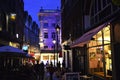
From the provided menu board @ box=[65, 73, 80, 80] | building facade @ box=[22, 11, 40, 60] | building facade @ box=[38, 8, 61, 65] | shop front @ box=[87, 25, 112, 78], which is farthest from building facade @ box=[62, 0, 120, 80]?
building facade @ box=[38, 8, 61, 65]

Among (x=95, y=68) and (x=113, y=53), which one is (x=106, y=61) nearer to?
(x=113, y=53)

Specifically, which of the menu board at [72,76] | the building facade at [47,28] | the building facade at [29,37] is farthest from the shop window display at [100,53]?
the building facade at [47,28]

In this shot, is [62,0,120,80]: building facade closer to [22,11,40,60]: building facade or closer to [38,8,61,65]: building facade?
[22,11,40,60]: building facade

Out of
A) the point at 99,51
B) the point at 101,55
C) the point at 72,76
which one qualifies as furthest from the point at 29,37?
the point at 72,76

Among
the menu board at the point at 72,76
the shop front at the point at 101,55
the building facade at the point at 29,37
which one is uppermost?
the building facade at the point at 29,37

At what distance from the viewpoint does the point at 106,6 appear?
1559 centimetres

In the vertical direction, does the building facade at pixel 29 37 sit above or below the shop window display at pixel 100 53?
above

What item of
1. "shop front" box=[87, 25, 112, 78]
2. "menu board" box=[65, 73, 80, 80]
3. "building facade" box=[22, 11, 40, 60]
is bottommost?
"menu board" box=[65, 73, 80, 80]

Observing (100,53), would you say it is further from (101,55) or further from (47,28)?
(47,28)

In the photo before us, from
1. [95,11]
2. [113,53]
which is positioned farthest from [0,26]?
[113,53]

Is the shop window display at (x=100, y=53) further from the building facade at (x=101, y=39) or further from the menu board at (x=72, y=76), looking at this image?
the menu board at (x=72, y=76)

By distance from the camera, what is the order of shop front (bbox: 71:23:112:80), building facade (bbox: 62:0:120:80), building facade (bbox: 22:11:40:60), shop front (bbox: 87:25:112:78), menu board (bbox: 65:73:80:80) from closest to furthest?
building facade (bbox: 62:0:120:80) < shop front (bbox: 71:23:112:80) < menu board (bbox: 65:73:80:80) < shop front (bbox: 87:25:112:78) < building facade (bbox: 22:11:40:60)

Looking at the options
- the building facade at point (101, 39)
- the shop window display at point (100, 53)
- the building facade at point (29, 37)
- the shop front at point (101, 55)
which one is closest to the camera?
the building facade at point (101, 39)

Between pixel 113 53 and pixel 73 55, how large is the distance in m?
15.4
